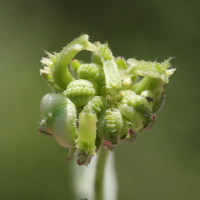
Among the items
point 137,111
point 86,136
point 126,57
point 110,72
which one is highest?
point 126,57

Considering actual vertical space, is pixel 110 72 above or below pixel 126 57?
below

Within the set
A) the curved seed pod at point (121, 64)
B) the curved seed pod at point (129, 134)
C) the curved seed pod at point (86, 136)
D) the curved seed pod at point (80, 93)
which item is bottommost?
the curved seed pod at point (86, 136)

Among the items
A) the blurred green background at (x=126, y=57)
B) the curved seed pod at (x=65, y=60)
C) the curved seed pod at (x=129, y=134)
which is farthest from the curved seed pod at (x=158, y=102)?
the blurred green background at (x=126, y=57)

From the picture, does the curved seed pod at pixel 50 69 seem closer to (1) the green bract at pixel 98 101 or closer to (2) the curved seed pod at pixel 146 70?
(1) the green bract at pixel 98 101

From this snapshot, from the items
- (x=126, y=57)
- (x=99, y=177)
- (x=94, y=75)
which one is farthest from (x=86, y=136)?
(x=126, y=57)

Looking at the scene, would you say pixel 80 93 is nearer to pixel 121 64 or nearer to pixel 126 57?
pixel 121 64

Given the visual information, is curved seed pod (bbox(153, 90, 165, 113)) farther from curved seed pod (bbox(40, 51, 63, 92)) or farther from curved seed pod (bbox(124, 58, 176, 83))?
curved seed pod (bbox(40, 51, 63, 92))
